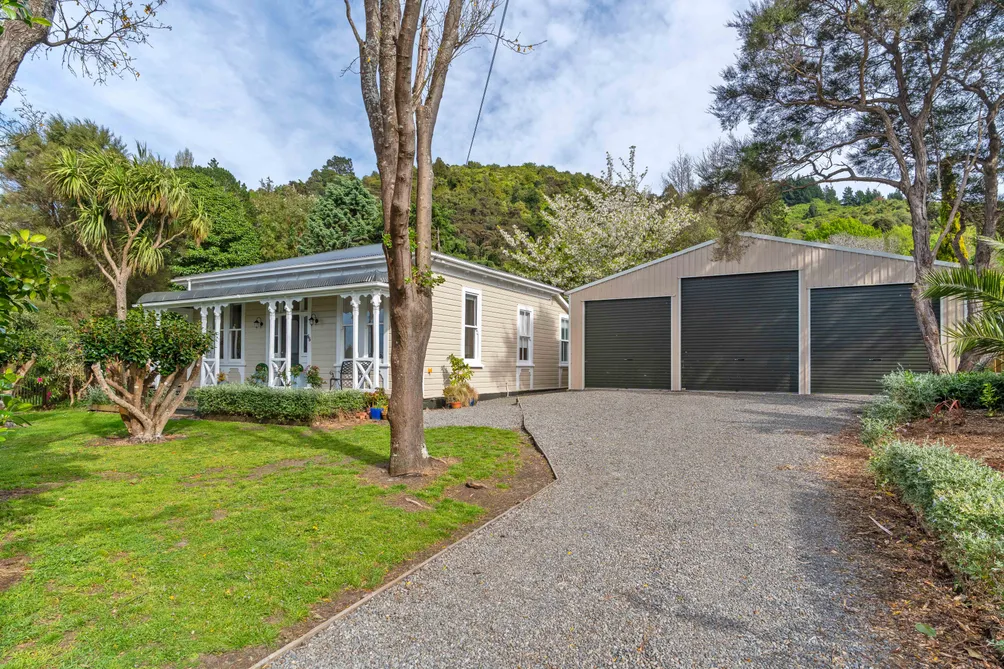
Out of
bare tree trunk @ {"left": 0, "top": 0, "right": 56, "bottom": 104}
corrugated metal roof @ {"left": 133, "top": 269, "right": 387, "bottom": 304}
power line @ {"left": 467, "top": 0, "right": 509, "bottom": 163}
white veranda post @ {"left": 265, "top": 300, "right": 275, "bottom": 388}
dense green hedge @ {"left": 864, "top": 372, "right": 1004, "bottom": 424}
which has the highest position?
power line @ {"left": 467, "top": 0, "right": 509, "bottom": 163}

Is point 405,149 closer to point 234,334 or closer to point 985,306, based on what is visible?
point 985,306

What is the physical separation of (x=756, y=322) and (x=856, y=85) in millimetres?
5835

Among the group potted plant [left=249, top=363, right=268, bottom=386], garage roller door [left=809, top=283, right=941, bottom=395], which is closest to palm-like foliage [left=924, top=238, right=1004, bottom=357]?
garage roller door [left=809, top=283, right=941, bottom=395]

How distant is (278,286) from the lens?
41.5 ft

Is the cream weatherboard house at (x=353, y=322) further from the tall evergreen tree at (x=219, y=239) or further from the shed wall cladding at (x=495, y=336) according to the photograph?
the tall evergreen tree at (x=219, y=239)

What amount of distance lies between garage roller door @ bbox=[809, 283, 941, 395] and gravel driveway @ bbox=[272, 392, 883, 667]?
7.84 metres

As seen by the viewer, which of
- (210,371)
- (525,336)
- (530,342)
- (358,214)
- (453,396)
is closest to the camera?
(453,396)

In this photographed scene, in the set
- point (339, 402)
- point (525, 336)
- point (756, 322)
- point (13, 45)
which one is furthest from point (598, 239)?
point (13, 45)

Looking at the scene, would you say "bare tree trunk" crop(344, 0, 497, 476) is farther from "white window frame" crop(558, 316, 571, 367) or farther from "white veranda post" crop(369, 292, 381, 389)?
"white window frame" crop(558, 316, 571, 367)

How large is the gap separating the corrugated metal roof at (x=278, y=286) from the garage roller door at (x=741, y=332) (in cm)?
843

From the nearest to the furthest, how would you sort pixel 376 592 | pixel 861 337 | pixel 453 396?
pixel 376 592, pixel 453 396, pixel 861 337

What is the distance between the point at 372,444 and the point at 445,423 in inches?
88.5

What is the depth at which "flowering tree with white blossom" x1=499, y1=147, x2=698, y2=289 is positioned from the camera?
22.2m

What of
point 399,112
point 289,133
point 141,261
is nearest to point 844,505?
point 399,112
